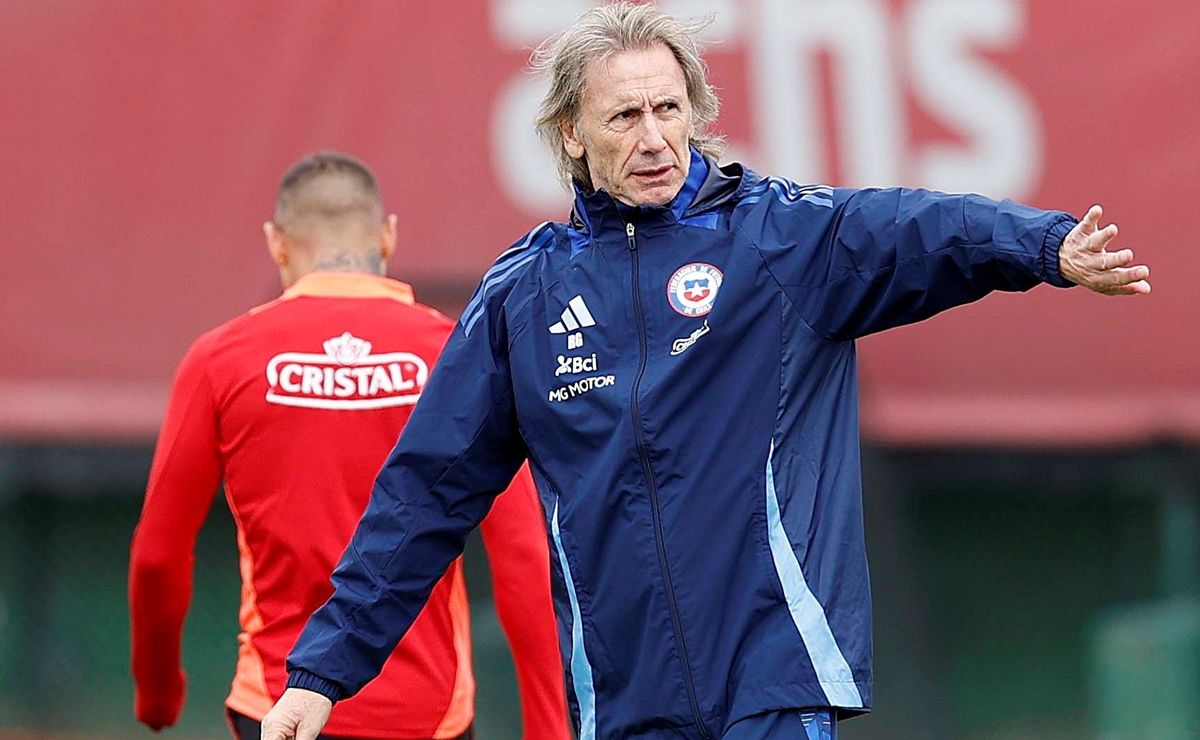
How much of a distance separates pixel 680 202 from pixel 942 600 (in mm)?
4922

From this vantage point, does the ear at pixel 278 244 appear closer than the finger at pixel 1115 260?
No

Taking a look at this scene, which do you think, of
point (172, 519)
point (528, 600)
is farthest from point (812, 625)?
point (172, 519)

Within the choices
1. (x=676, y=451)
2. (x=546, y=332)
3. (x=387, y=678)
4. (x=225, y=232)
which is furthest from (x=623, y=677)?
(x=225, y=232)

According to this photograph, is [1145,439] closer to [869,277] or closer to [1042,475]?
[1042,475]

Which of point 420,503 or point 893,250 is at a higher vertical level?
point 893,250

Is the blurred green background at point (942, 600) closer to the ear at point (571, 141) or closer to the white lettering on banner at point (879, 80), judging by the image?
the white lettering on banner at point (879, 80)

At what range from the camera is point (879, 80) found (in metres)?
7.19

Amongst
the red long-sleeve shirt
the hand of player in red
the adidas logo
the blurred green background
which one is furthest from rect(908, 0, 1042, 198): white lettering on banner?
the hand of player in red

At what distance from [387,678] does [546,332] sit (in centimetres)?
105

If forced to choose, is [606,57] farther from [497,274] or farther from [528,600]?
[528,600]

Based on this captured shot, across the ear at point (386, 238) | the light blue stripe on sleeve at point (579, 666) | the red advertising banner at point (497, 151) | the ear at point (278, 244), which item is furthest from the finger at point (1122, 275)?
the red advertising banner at point (497, 151)

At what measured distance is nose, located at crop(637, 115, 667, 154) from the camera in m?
3.11

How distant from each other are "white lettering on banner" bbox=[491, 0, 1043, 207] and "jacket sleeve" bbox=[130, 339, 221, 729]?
344 cm

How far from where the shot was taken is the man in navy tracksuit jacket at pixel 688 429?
9.52 feet
